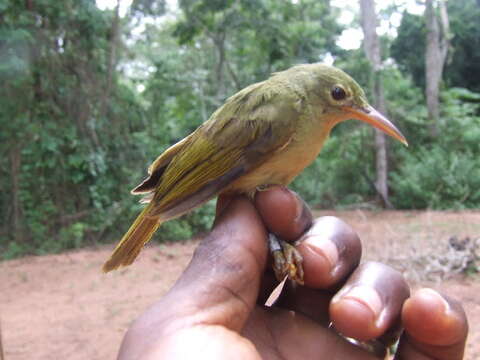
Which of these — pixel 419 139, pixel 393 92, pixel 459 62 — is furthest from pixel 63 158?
pixel 459 62

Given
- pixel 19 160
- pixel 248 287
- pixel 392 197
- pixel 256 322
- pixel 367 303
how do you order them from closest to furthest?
pixel 367 303
pixel 248 287
pixel 256 322
pixel 19 160
pixel 392 197

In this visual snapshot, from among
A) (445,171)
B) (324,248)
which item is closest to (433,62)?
(445,171)

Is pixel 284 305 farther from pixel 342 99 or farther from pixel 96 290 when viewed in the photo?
pixel 96 290

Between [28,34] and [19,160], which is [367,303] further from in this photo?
[19,160]

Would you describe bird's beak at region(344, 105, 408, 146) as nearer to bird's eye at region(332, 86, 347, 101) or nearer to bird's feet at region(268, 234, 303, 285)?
bird's eye at region(332, 86, 347, 101)

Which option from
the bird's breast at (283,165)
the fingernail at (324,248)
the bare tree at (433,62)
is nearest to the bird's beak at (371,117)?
the bird's breast at (283,165)

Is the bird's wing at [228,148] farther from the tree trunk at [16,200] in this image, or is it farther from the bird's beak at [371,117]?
the tree trunk at [16,200]
